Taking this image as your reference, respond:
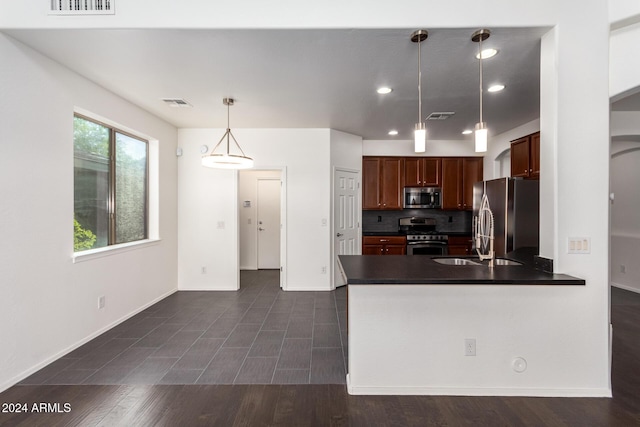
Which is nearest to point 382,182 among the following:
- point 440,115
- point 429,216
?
point 429,216

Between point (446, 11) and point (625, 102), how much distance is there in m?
3.03

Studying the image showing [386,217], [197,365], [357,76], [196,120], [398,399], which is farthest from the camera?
[386,217]

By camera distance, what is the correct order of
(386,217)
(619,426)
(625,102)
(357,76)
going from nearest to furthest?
(619,426) < (357,76) < (625,102) < (386,217)

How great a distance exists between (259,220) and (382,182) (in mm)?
2803

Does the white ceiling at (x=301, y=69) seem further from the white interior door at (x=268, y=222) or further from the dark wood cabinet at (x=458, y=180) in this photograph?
the white interior door at (x=268, y=222)

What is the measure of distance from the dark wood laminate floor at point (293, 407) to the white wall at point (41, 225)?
42cm

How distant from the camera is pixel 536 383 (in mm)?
2117

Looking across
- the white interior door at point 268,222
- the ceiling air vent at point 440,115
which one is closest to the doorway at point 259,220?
the white interior door at point 268,222

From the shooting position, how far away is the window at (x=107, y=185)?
10.1 ft

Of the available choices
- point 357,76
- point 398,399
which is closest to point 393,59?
point 357,76

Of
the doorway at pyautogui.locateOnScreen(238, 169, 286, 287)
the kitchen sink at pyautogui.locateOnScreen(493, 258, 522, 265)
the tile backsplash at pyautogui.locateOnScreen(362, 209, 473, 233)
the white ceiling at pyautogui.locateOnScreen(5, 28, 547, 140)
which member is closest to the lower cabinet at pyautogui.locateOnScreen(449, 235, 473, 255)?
the tile backsplash at pyautogui.locateOnScreen(362, 209, 473, 233)

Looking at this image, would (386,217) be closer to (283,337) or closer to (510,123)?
(510,123)

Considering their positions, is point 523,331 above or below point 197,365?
above

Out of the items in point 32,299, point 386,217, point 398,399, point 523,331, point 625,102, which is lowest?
point 398,399
